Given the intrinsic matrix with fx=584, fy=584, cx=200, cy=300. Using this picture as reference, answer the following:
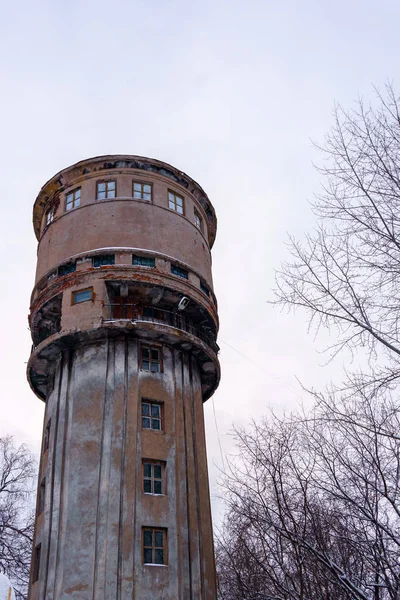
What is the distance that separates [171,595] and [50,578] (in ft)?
11.9

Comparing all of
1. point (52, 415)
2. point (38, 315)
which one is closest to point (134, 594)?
point (52, 415)

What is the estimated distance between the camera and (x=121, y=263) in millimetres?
21781

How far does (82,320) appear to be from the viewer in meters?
20.6

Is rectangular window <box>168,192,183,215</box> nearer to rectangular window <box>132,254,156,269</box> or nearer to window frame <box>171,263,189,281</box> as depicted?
window frame <box>171,263,189,281</box>

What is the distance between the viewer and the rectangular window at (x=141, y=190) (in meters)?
24.2

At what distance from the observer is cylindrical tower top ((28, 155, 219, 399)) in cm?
2114

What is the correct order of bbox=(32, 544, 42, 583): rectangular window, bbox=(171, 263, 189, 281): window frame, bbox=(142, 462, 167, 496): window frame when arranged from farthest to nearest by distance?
bbox=(171, 263, 189, 281): window frame → bbox=(32, 544, 42, 583): rectangular window → bbox=(142, 462, 167, 496): window frame

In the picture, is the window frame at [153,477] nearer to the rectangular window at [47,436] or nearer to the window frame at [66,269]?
the rectangular window at [47,436]

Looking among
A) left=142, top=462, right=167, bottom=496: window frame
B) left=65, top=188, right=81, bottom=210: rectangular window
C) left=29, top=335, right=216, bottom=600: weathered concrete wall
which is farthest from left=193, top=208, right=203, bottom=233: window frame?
left=142, top=462, right=167, bottom=496: window frame

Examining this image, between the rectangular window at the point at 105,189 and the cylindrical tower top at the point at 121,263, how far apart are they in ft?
0.15

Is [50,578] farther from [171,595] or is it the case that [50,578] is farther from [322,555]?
[322,555]

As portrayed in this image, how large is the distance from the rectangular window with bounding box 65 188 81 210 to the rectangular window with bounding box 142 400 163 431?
902 centimetres

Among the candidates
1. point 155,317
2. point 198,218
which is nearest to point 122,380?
point 155,317

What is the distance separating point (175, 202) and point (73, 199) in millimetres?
4313
